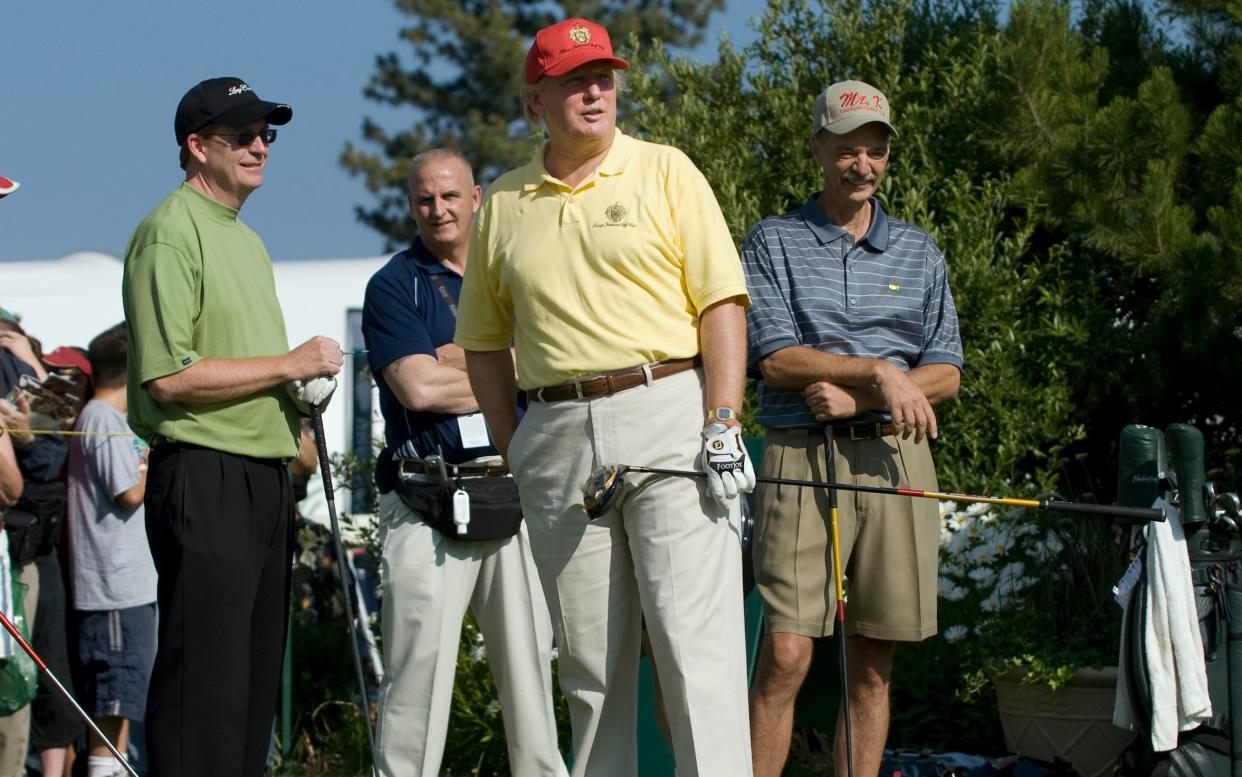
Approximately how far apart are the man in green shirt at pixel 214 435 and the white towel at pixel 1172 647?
98.3 inches

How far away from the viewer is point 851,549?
4871 millimetres

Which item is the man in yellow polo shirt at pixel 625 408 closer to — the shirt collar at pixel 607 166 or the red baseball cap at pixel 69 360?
the shirt collar at pixel 607 166

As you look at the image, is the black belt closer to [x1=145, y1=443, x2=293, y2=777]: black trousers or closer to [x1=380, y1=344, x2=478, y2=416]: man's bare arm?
[x1=380, y1=344, x2=478, y2=416]: man's bare arm

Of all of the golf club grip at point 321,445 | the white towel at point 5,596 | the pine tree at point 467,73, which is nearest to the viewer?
the golf club grip at point 321,445

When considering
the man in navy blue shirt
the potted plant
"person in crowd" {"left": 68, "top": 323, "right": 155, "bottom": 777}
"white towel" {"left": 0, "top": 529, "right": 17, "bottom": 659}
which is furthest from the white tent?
the man in navy blue shirt

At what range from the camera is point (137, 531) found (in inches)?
265

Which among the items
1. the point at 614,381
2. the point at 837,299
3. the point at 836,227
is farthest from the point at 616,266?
the point at 836,227

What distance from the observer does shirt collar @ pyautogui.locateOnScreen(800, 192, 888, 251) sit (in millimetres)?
4977

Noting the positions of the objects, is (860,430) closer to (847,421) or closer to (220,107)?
Result: (847,421)

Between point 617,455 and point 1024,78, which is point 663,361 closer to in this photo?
point 617,455

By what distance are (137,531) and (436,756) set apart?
2.38 m

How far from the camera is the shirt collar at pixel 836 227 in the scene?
4.98 meters

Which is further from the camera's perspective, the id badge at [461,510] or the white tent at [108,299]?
the white tent at [108,299]

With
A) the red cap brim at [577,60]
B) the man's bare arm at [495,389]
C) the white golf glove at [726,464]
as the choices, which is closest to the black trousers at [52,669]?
the man's bare arm at [495,389]
